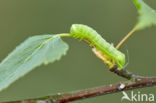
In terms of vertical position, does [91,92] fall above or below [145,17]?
below

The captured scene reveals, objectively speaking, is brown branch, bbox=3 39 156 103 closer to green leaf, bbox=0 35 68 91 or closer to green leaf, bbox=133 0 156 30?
green leaf, bbox=0 35 68 91

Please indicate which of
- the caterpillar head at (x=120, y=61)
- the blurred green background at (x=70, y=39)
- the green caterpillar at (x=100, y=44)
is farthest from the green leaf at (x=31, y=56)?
the blurred green background at (x=70, y=39)

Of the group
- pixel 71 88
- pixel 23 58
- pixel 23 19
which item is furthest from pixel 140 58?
pixel 23 58

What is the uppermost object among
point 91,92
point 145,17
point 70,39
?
point 70,39

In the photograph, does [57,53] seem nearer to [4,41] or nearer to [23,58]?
[23,58]

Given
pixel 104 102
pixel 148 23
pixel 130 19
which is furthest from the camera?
pixel 130 19

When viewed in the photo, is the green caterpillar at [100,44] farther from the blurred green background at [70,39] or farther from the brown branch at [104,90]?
the blurred green background at [70,39]

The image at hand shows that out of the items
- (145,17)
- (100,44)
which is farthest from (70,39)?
(145,17)

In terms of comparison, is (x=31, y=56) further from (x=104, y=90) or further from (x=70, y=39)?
(x=70, y=39)
